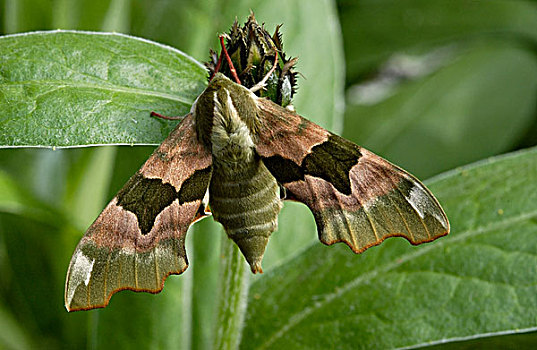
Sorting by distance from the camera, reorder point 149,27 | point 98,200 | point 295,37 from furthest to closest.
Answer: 1. point 98,200
2. point 149,27
3. point 295,37

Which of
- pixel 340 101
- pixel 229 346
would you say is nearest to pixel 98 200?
pixel 340 101

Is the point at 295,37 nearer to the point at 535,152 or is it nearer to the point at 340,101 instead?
the point at 340,101

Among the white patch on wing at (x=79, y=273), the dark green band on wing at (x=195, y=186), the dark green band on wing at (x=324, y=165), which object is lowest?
the white patch on wing at (x=79, y=273)

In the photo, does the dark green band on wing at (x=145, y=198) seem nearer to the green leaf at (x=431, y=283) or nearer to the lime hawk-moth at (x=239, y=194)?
the lime hawk-moth at (x=239, y=194)

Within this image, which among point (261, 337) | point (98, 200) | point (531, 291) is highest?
point (531, 291)

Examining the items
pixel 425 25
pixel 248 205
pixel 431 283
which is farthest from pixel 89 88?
pixel 425 25

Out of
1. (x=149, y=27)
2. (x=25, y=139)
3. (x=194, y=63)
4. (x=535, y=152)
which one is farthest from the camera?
(x=149, y=27)

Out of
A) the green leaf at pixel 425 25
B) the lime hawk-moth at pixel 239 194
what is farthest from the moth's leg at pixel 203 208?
the green leaf at pixel 425 25
